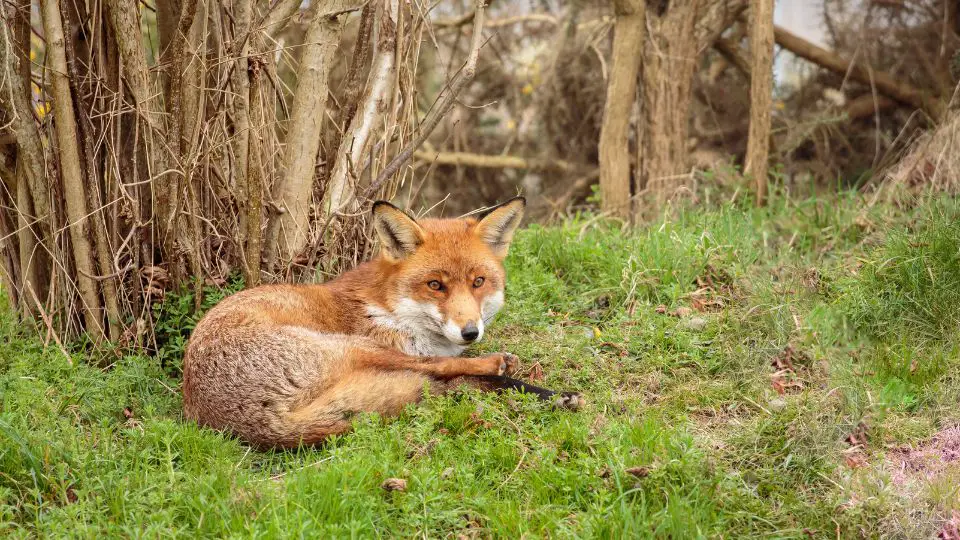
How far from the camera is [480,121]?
11258 millimetres

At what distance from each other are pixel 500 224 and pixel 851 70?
623cm

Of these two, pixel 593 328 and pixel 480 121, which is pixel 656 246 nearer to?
pixel 593 328

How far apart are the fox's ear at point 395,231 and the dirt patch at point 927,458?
2383 millimetres

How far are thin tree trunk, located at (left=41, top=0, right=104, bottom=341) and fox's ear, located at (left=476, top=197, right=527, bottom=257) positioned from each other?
212cm

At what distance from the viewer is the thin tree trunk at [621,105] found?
7.40 m

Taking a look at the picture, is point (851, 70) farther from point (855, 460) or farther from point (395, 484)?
point (395, 484)

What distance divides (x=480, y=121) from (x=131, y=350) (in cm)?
729

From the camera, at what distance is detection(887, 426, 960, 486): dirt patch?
11.0ft

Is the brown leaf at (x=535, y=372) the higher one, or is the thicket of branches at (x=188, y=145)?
the thicket of branches at (x=188, y=145)

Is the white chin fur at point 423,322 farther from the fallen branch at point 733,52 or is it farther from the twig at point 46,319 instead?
the fallen branch at point 733,52

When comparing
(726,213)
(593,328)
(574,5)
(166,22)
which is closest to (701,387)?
(593,328)

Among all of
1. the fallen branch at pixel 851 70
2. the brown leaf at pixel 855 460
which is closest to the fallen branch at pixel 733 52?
the fallen branch at pixel 851 70

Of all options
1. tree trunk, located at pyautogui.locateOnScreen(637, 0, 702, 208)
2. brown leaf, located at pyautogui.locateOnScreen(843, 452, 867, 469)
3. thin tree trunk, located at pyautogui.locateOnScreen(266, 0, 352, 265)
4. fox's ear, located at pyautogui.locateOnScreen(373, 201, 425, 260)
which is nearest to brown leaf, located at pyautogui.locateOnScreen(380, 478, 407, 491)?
fox's ear, located at pyautogui.locateOnScreen(373, 201, 425, 260)

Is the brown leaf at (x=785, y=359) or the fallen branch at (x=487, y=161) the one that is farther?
the fallen branch at (x=487, y=161)
